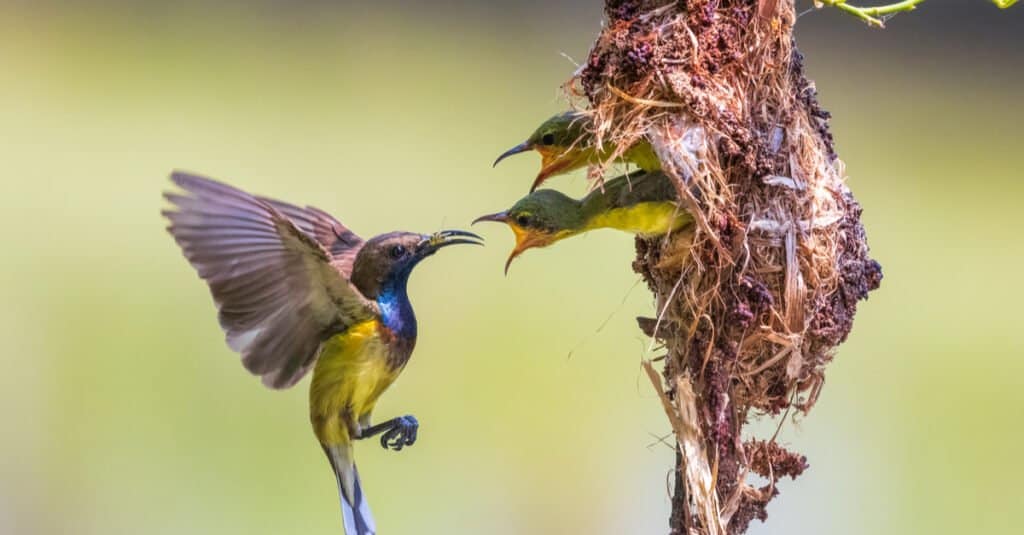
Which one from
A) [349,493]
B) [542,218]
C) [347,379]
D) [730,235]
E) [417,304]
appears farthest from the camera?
[417,304]

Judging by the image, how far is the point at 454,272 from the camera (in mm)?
4352

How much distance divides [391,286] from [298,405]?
6.05 ft

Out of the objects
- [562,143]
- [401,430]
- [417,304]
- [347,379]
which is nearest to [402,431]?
[401,430]

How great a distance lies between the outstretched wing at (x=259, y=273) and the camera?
238 centimetres

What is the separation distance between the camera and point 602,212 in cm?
227

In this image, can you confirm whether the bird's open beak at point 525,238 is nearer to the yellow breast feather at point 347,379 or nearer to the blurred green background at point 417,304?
the yellow breast feather at point 347,379

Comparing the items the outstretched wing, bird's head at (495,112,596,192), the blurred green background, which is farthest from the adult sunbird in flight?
the blurred green background

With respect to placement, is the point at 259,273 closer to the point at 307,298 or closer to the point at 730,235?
the point at 307,298

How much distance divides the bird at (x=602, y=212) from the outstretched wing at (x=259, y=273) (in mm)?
411

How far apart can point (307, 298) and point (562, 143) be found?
0.68m

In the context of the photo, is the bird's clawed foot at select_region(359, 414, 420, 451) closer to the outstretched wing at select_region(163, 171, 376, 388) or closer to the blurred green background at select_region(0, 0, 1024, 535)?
the outstretched wing at select_region(163, 171, 376, 388)

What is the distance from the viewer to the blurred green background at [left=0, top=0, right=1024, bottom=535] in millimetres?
4117

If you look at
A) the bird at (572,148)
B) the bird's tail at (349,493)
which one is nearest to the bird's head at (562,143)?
the bird at (572,148)

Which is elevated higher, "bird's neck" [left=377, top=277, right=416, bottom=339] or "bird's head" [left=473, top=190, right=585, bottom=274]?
"bird's head" [left=473, top=190, right=585, bottom=274]
